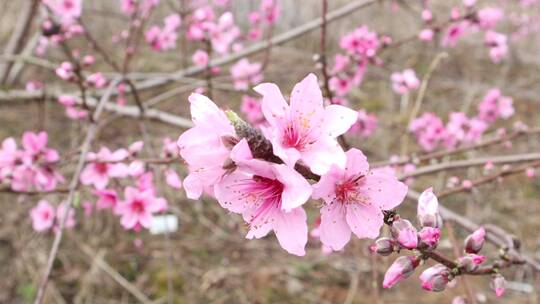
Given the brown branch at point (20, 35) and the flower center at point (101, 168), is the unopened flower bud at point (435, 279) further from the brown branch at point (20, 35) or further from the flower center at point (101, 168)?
the brown branch at point (20, 35)

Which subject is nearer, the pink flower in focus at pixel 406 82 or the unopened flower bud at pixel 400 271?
the unopened flower bud at pixel 400 271

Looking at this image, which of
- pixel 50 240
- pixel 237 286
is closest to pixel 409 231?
pixel 237 286

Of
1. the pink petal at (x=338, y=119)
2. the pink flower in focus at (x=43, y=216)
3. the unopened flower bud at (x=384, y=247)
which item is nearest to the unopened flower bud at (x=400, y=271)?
the unopened flower bud at (x=384, y=247)

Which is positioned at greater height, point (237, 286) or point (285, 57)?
point (285, 57)

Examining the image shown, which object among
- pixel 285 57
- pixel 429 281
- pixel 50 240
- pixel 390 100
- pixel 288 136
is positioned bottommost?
pixel 429 281

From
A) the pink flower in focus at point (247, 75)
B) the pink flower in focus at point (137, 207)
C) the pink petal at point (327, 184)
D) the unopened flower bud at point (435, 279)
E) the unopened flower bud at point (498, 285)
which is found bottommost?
the unopened flower bud at point (435, 279)

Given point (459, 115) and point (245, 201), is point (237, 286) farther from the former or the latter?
point (245, 201)

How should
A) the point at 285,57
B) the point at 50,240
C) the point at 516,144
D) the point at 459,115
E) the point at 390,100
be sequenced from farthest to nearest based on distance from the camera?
the point at 285,57, the point at 390,100, the point at 516,144, the point at 50,240, the point at 459,115
